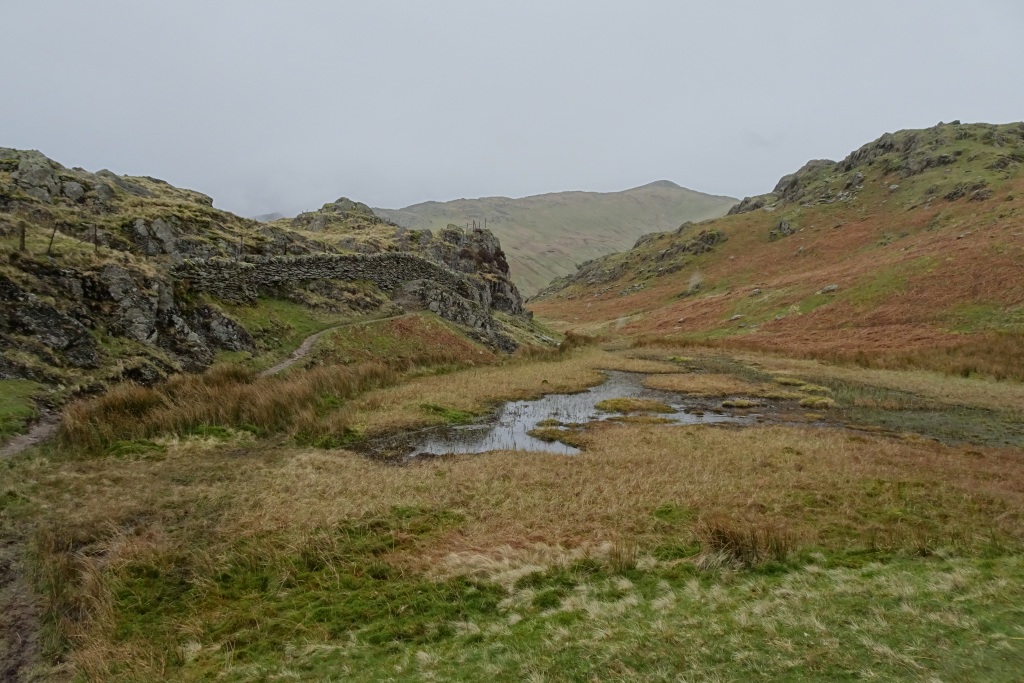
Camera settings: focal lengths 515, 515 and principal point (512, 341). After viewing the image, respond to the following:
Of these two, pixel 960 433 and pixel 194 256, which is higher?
pixel 194 256

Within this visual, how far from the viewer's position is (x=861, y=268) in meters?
69.5

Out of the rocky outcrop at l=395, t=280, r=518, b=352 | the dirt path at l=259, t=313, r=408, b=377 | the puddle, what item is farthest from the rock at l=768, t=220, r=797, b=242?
the dirt path at l=259, t=313, r=408, b=377

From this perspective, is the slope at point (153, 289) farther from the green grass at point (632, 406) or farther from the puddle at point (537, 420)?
the green grass at point (632, 406)

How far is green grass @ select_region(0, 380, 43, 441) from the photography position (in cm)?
1548

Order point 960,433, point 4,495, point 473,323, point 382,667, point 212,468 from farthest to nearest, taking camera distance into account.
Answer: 1. point 473,323
2. point 960,433
3. point 212,468
4. point 4,495
5. point 382,667

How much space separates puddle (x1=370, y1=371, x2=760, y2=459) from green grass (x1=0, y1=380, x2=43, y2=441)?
10.6 m

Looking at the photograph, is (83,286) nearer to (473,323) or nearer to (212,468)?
(212,468)

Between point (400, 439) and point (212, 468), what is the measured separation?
6.59 m

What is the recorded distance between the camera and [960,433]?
861 inches

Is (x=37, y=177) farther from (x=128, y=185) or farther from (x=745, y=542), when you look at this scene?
(x=745, y=542)

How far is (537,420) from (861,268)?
6561 centimetres

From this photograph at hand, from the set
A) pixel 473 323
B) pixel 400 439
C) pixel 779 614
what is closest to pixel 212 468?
pixel 400 439

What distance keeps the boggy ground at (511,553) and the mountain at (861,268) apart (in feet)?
103

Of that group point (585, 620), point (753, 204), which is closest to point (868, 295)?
point (585, 620)
